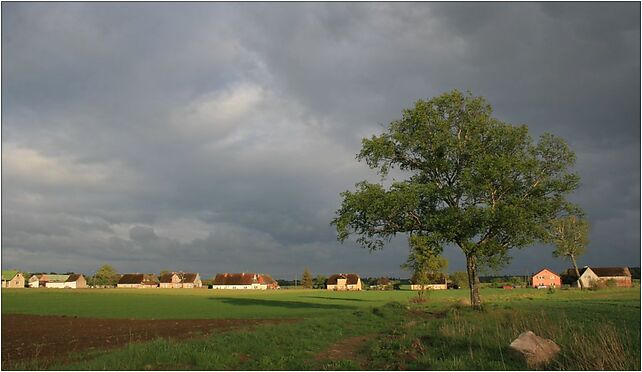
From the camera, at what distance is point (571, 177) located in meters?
40.4

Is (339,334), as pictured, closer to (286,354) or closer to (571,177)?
(286,354)

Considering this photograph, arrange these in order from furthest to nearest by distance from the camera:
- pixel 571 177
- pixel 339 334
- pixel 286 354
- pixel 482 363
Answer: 1. pixel 571 177
2. pixel 339 334
3. pixel 286 354
4. pixel 482 363

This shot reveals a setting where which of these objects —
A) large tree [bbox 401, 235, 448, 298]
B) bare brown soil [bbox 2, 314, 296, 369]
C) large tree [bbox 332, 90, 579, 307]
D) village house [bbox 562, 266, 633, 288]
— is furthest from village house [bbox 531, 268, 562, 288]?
bare brown soil [bbox 2, 314, 296, 369]

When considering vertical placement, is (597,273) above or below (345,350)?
below

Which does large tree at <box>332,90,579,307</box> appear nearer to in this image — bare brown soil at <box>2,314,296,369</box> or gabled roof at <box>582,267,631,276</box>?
bare brown soil at <box>2,314,296,369</box>

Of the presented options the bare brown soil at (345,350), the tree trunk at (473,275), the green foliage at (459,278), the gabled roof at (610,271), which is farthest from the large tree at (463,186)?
the gabled roof at (610,271)

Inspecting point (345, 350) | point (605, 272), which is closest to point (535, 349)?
point (345, 350)

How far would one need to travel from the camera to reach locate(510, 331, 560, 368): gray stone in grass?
15.2 meters

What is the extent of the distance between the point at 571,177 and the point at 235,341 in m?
33.1

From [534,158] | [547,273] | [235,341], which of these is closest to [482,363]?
[235,341]

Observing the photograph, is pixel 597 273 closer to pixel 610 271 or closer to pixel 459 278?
pixel 610 271

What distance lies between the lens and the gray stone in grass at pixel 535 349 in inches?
599

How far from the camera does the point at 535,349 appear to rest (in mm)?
15570

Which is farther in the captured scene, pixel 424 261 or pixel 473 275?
pixel 424 261
